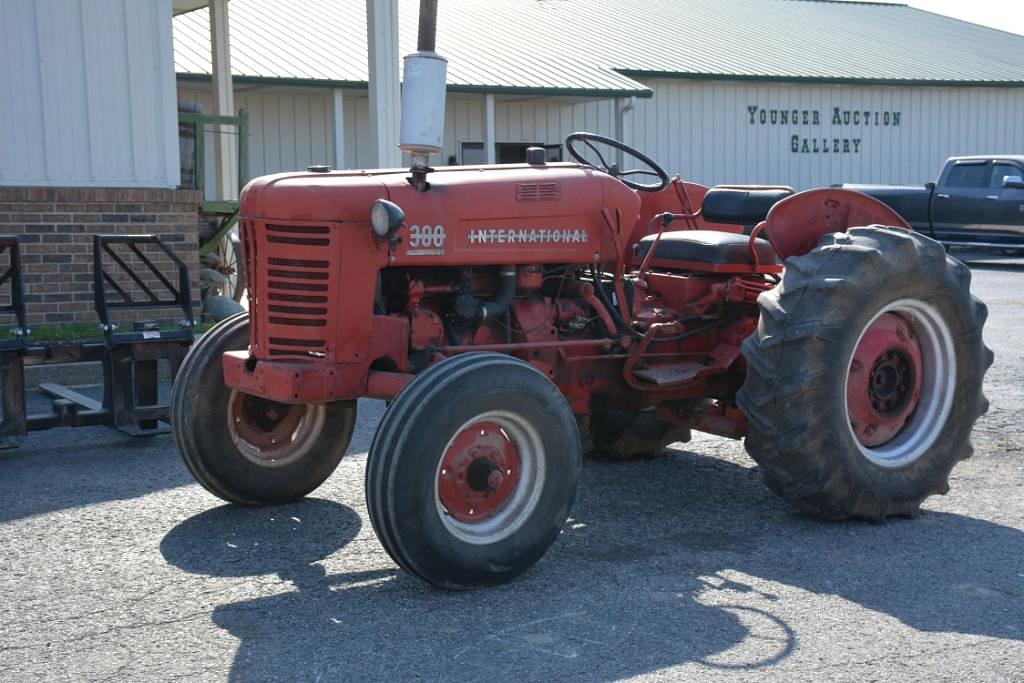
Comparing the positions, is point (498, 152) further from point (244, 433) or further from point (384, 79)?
point (244, 433)

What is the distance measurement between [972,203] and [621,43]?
9.81 m

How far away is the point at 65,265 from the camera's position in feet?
33.5

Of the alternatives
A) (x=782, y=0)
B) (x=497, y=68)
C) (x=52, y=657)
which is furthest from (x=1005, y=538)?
(x=782, y=0)

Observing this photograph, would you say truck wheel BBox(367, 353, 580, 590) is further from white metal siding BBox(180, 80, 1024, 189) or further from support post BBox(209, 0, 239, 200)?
white metal siding BBox(180, 80, 1024, 189)

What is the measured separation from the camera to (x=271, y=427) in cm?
604

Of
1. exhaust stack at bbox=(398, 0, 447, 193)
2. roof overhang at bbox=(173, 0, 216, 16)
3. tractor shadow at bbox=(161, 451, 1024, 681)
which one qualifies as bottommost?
tractor shadow at bbox=(161, 451, 1024, 681)

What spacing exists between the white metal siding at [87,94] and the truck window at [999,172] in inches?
604

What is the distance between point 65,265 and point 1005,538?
24.7 feet

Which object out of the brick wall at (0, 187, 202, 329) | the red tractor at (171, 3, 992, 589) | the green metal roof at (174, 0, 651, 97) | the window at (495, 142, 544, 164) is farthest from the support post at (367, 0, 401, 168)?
the window at (495, 142, 544, 164)

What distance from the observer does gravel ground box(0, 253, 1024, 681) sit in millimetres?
4109

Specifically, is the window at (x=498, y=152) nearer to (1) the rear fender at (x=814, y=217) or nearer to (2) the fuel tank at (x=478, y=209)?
A: (1) the rear fender at (x=814, y=217)

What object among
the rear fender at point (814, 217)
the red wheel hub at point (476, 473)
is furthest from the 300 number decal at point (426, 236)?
the rear fender at point (814, 217)

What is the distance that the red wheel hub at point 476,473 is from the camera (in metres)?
4.88

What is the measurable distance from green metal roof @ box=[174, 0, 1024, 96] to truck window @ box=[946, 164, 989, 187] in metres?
5.82
